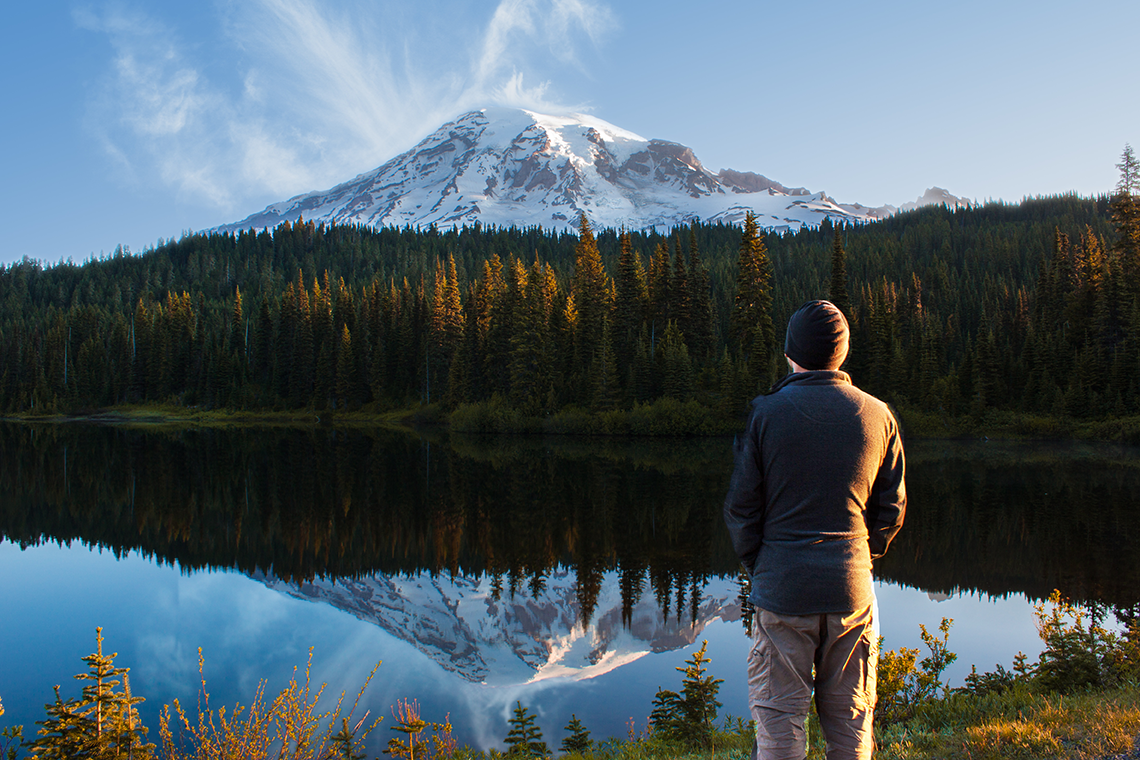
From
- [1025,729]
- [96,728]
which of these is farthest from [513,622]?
[1025,729]

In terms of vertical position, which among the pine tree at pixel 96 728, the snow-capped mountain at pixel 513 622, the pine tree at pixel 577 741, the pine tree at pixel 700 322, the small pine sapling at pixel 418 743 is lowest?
the snow-capped mountain at pixel 513 622

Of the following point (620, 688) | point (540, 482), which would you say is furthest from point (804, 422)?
point (540, 482)

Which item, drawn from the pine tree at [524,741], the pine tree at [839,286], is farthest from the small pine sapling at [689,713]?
the pine tree at [839,286]

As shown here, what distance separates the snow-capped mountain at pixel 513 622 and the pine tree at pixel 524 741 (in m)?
2.12

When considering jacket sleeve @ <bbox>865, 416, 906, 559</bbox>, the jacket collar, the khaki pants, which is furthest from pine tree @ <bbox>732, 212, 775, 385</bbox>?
the khaki pants

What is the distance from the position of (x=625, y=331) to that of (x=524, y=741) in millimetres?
56556

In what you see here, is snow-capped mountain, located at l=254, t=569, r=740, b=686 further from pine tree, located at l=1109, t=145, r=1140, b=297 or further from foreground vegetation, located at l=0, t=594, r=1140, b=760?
pine tree, located at l=1109, t=145, r=1140, b=297

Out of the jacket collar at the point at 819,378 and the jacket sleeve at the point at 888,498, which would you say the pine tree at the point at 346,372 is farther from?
the jacket sleeve at the point at 888,498

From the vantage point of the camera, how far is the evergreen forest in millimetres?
54125

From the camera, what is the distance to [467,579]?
1445 centimetres

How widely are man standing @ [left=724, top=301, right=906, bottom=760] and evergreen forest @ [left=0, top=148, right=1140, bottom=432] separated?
1885 inches

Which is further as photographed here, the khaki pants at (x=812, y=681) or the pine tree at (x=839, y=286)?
the pine tree at (x=839, y=286)

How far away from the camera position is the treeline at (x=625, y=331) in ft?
178

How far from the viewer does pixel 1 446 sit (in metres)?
43.8
